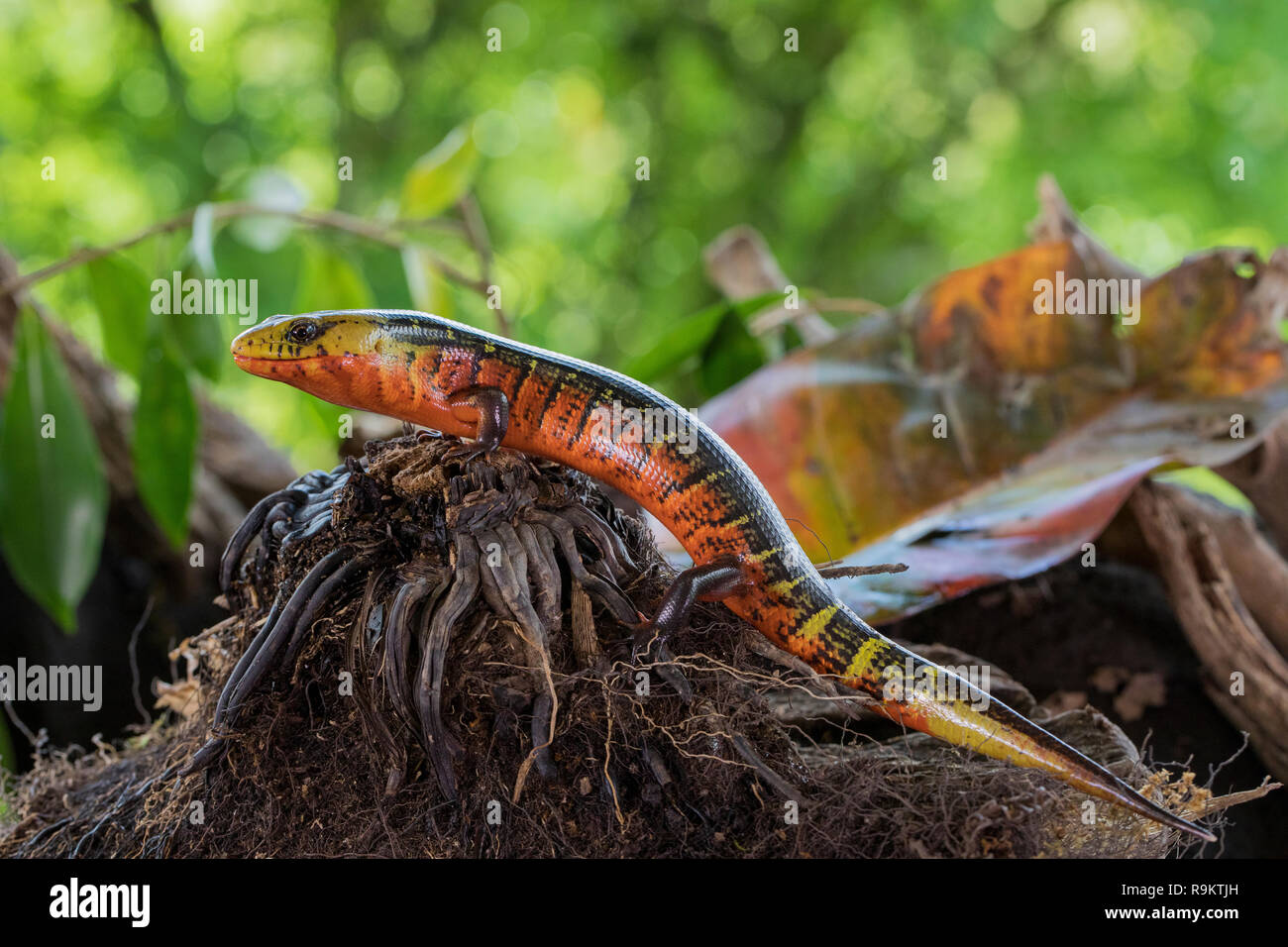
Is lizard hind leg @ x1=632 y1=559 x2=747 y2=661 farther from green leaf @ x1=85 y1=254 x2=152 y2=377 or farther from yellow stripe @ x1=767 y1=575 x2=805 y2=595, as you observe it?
green leaf @ x1=85 y1=254 x2=152 y2=377

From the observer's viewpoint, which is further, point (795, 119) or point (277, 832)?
point (795, 119)

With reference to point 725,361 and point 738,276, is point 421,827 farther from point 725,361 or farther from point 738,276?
point 738,276

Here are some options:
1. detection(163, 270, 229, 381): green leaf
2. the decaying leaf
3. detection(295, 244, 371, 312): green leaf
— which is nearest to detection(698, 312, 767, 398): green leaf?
the decaying leaf

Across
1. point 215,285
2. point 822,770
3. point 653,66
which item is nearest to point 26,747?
point 215,285

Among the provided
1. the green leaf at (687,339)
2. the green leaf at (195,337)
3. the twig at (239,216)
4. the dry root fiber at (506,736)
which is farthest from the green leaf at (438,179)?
the dry root fiber at (506,736)
